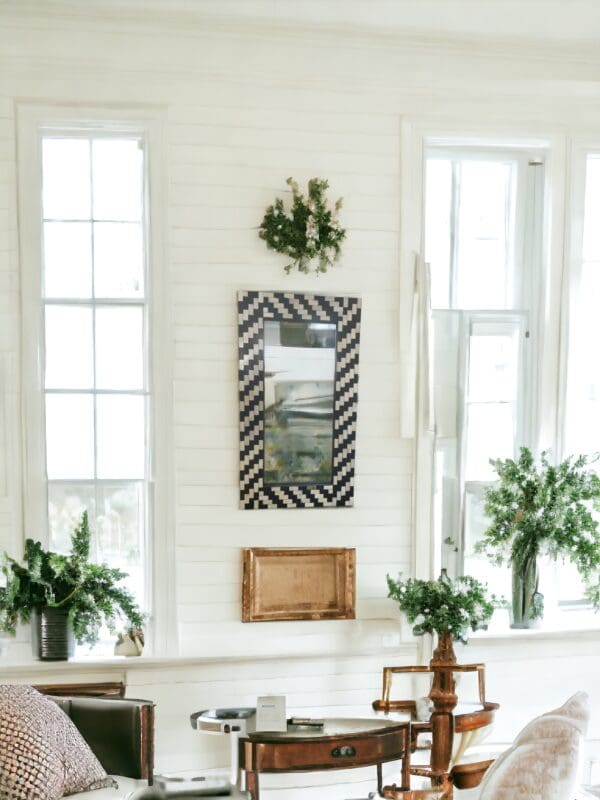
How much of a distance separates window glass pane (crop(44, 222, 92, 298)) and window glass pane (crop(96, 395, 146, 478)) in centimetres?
55

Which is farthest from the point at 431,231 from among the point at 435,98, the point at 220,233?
the point at 220,233

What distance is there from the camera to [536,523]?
4785 millimetres

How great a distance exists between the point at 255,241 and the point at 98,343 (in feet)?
2.97

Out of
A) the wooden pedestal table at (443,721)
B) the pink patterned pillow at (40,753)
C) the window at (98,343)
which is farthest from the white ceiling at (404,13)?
the pink patterned pillow at (40,753)

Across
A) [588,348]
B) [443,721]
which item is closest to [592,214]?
[588,348]

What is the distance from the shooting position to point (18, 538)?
454 centimetres

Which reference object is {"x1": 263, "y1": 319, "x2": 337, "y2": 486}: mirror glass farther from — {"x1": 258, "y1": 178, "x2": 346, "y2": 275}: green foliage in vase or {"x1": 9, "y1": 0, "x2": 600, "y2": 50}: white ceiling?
{"x1": 9, "y1": 0, "x2": 600, "y2": 50}: white ceiling

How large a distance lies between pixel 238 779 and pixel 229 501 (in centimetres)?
131

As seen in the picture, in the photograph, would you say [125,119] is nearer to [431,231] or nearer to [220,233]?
[220,233]

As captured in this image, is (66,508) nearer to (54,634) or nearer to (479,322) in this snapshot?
(54,634)

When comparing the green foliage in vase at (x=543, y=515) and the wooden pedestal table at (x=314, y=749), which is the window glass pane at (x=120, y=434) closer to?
the wooden pedestal table at (x=314, y=749)

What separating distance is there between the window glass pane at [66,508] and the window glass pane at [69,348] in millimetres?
488

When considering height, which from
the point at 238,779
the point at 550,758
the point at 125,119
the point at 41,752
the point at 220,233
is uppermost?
the point at 125,119

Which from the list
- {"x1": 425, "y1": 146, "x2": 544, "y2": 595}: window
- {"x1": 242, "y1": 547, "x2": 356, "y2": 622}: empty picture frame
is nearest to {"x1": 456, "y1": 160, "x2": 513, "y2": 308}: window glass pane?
{"x1": 425, "y1": 146, "x2": 544, "y2": 595}: window
